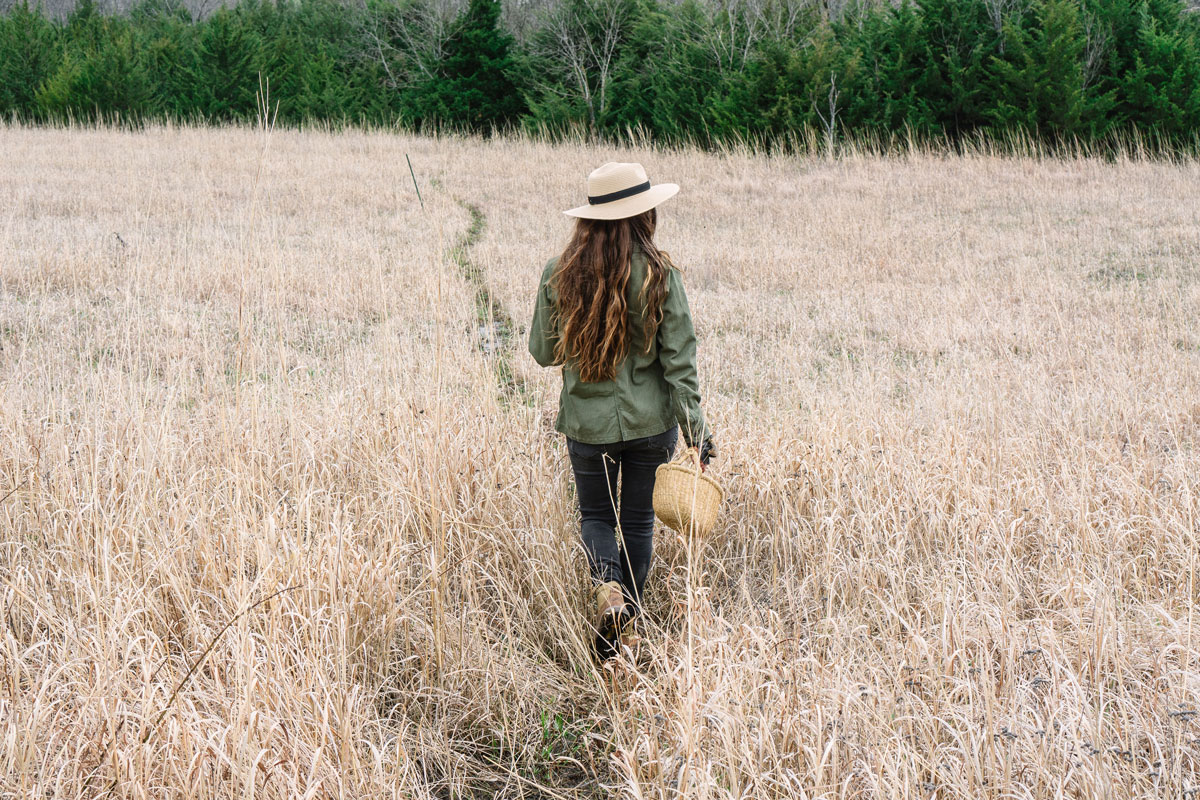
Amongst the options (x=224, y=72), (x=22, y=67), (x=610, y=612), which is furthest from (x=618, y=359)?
(x=22, y=67)

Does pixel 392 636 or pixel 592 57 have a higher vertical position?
pixel 592 57

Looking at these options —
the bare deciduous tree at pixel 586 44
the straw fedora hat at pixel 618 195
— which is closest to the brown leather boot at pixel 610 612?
the straw fedora hat at pixel 618 195

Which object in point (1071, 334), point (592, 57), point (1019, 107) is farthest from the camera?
point (592, 57)

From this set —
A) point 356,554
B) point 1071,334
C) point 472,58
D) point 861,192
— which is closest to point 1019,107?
point 861,192

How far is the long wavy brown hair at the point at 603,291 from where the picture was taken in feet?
8.88

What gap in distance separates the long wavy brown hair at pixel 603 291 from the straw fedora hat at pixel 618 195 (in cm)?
6

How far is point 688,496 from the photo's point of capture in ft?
8.72

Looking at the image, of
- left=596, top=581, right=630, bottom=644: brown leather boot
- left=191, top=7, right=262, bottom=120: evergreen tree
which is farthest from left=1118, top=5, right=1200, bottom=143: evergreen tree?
left=191, top=7, right=262, bottom=120: evergreen tree

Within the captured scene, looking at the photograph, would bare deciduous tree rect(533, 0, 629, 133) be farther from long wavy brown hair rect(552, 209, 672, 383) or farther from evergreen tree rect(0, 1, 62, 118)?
long wavy brown hair rect(552, 209, 672, 383)

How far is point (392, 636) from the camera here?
2729 millimetres

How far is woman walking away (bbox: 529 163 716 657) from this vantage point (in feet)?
8.92

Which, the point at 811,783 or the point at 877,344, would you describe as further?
the point at 877,344

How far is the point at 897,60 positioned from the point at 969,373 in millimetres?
12678

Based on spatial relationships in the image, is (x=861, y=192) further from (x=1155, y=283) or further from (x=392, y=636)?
(x=392, y=636)
